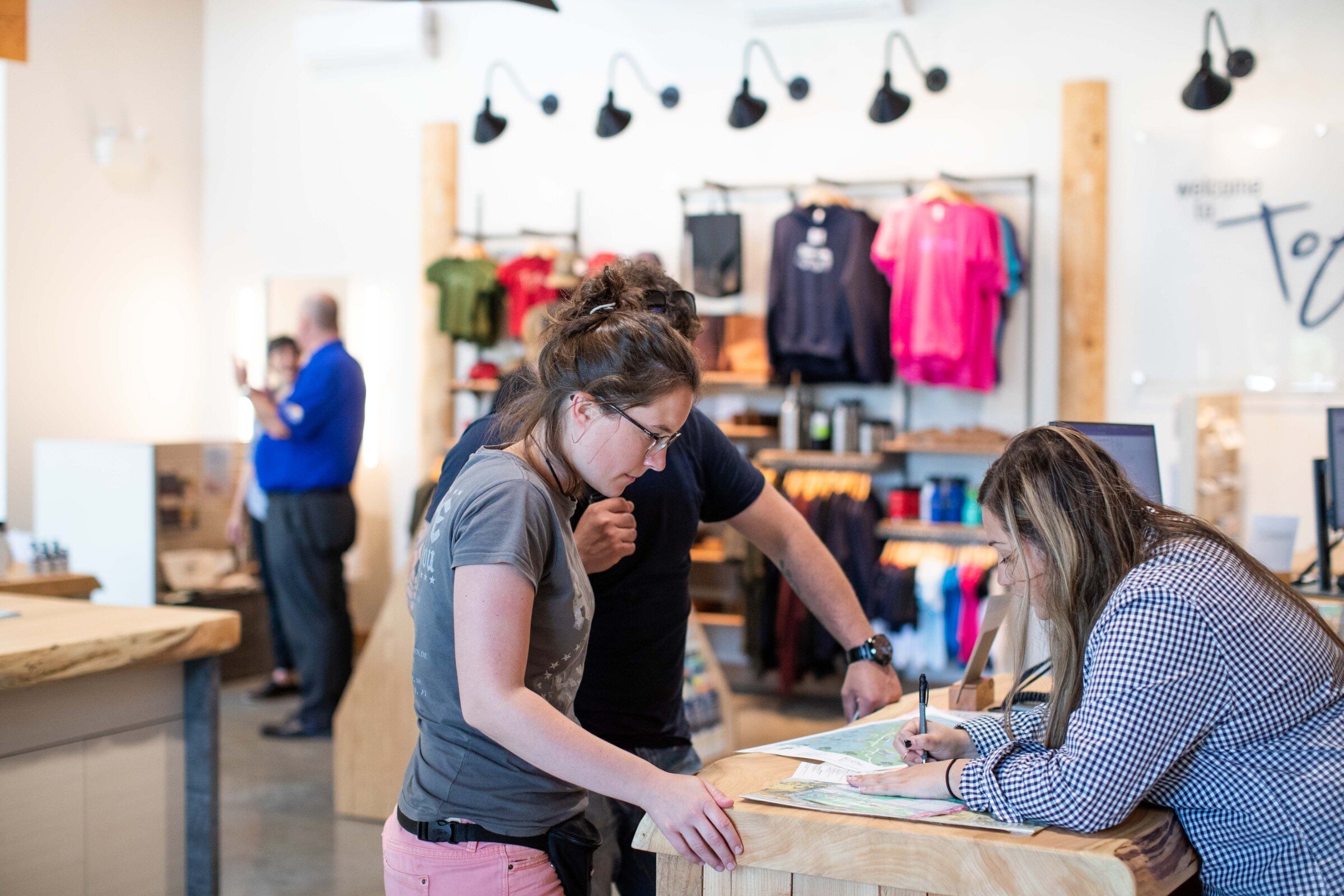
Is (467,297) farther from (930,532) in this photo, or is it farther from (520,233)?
(930,532)

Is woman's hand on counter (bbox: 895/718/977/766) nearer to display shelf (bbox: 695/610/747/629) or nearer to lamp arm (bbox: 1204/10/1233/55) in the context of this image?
display shelf (bbox: 695/610/747/629)

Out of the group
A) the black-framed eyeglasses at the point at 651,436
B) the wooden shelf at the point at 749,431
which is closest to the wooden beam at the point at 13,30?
the black-framed eyeglasses at the point at 651,436

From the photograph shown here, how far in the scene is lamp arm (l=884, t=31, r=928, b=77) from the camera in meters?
5.86

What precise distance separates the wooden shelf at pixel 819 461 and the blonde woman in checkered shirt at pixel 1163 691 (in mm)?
4062

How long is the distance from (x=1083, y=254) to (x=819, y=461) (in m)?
1.59

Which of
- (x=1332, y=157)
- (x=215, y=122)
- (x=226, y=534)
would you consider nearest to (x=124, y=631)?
(x=226, y=534)

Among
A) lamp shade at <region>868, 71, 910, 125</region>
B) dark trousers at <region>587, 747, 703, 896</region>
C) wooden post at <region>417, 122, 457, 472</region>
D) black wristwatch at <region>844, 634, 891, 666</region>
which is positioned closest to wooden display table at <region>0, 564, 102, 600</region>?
dark trousers at <region>587, 747, 703, 896</region>

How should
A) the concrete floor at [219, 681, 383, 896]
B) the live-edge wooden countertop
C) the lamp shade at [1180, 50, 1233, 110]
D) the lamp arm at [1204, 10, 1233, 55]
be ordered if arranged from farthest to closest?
the lamp arm at [1204, 10, 1233, 55]
the lamp shade at [1180, 50, 1233, 110]
the concrete floor at [219, 681, 383, 896]
the live-edge wooden countertop

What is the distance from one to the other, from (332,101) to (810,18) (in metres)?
2.99

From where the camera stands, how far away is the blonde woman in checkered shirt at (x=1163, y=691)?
1.45m

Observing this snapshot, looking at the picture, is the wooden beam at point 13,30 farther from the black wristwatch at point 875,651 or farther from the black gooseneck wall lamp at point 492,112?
the black gooseneck wall lamp at point 492,112

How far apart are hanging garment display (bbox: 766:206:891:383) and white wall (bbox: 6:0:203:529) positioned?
391 cm

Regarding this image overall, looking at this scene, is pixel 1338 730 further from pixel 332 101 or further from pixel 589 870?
pixel 332 101

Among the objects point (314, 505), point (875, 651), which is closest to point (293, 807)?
point (314, 505)
